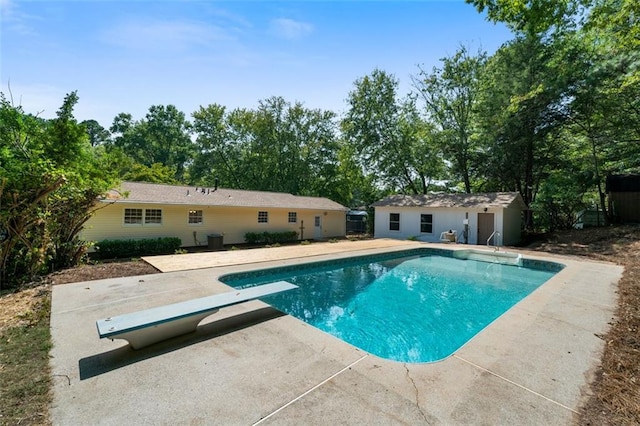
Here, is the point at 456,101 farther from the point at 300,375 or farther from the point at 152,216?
the point at 300,375

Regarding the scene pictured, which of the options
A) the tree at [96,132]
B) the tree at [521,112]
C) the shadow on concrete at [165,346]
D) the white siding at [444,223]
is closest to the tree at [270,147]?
the white siding at [444,223]

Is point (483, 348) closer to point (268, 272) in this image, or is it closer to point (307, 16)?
point (268, 272)

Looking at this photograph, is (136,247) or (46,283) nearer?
(46,283)

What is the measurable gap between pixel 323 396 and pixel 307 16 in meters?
9.77

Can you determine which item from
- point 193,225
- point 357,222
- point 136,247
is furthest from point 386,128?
point 136,247

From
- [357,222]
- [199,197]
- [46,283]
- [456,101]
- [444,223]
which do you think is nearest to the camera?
[46,283]

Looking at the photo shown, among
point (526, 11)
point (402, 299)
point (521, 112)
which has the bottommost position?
point (402, 299)

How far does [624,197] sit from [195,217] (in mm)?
24363

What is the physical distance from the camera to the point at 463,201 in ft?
58.9

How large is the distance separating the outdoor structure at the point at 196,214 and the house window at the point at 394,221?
13.6ft

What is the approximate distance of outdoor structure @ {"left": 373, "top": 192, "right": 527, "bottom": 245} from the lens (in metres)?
16.4

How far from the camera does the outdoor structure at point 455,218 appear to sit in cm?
1644

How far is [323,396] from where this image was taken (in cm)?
291

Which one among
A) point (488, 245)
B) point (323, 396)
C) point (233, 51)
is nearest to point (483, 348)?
point (323, 396)
